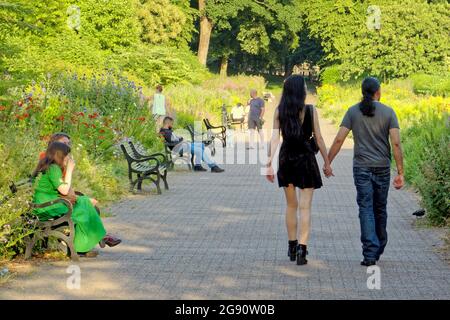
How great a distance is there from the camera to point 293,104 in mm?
10172

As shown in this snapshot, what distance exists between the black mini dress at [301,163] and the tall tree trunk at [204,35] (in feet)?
204

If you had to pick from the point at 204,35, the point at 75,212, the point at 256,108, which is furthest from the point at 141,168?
the point at 204,35

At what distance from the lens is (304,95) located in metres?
10.2

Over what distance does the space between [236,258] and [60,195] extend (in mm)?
1844

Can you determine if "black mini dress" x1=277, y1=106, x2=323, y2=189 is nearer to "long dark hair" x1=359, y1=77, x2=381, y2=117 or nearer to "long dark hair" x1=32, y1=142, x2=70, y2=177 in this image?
"long dark hair" x1=359, y1=77, x2=381, y2=117

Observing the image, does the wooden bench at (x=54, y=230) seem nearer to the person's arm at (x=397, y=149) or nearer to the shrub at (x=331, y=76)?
the person's arm at (x=397, y=149)

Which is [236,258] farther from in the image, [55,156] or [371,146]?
[55,156]

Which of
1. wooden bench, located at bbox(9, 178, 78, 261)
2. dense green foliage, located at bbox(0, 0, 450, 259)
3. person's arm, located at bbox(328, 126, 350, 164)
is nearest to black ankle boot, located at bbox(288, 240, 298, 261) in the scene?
person's arm, located at bbox(328, 126, 350, 164)

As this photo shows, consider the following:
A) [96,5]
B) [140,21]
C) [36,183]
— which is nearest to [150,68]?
[96,5]

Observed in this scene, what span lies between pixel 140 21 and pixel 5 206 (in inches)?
2219

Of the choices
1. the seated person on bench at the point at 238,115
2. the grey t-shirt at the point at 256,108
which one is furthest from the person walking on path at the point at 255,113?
the seated person on bench at the point at 238,115

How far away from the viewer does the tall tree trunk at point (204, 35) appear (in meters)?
73.0

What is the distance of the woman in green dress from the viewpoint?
10.5m

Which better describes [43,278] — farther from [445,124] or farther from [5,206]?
[445,124]
